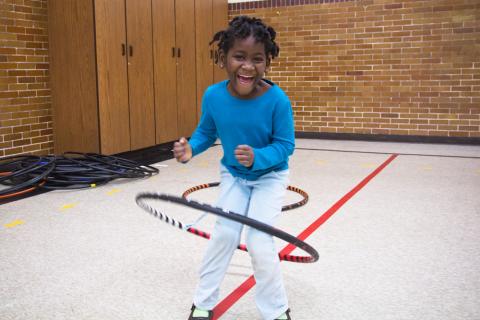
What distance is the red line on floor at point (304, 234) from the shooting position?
6.98ft

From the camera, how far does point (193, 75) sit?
7.07 meters

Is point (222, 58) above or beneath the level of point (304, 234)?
above

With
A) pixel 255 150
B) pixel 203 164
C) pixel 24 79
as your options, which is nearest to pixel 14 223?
pixel 255 150

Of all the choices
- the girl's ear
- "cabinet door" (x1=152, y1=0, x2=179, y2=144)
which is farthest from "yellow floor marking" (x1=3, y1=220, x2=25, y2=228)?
"cabinet door" (x1=152, y1=0, x2=179, y2=144)

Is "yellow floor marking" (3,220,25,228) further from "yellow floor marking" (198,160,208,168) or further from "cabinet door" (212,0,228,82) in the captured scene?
"cabinet door" (212,0,228,82)

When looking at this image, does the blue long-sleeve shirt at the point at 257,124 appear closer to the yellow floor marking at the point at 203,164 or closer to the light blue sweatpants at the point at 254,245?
the light blue sweatpants at the point at 254,245

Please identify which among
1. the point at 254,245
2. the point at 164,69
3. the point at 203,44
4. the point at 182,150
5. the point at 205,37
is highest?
the point at 205,37

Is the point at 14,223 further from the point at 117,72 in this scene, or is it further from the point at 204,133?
the point at 117,72

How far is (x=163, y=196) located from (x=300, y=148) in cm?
493

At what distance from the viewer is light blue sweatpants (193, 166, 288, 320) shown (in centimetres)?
186

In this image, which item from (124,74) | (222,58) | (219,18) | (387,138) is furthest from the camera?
(219,18)

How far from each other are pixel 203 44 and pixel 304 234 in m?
4.78

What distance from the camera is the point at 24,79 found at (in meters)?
5.14

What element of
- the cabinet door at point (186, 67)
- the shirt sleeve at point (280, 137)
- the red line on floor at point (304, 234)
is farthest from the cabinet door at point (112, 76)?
the shirt sleeve at point (280, 137)
